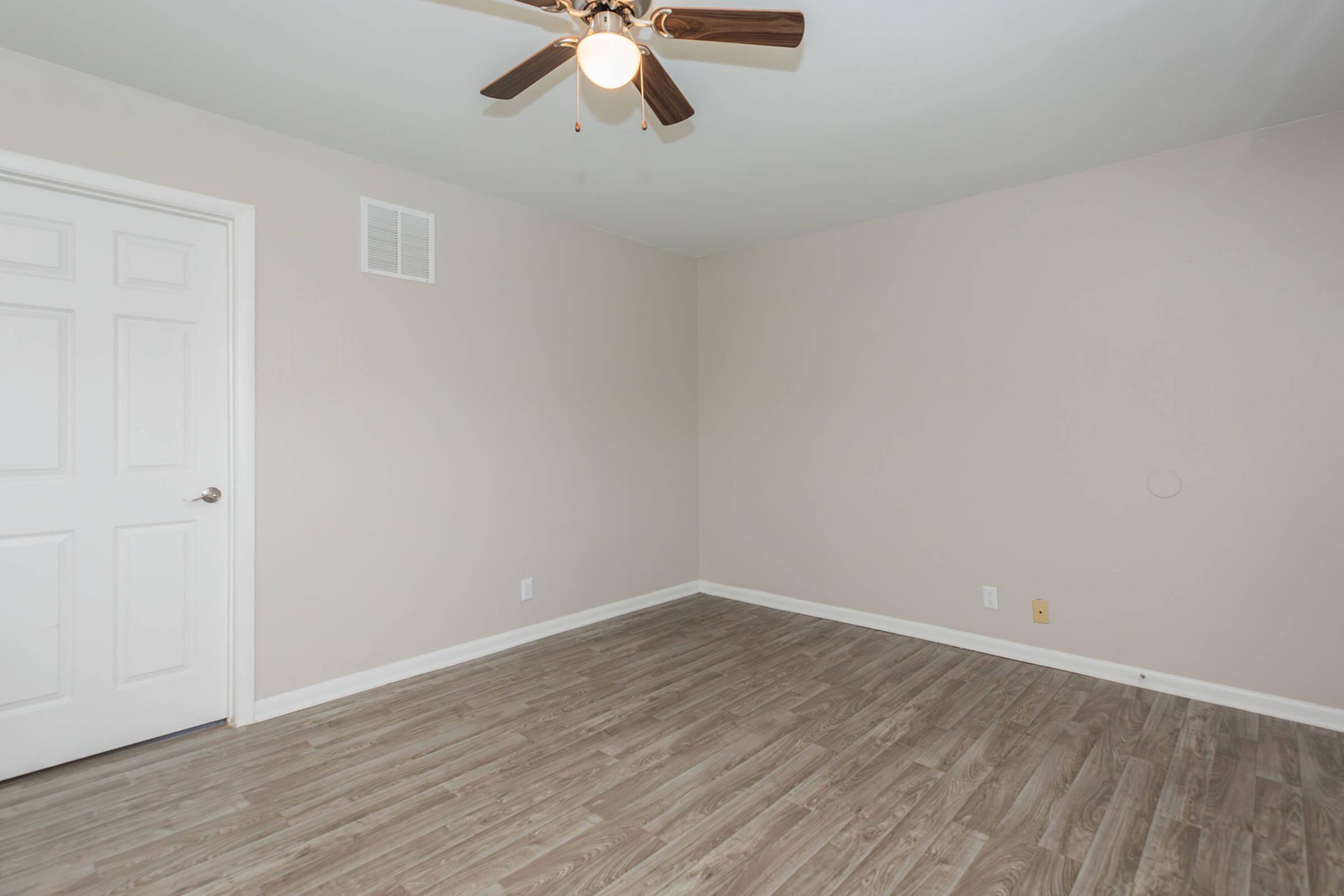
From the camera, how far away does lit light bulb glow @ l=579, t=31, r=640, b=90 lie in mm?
1641

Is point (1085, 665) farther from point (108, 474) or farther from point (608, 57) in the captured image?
point (108, 474)

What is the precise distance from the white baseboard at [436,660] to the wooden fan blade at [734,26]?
2.99 metres

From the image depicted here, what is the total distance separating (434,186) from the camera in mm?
3465

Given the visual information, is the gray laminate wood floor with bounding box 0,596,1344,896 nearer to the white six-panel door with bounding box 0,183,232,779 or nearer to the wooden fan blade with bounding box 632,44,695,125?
the white six-panel door with bounding box 0,183,232,779

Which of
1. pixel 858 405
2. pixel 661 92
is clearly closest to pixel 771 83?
pixel 661 92

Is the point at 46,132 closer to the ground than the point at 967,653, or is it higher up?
higher up

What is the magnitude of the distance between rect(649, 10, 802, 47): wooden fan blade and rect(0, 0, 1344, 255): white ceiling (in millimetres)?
429

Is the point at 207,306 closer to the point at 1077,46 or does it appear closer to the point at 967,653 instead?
the point at 1077,46

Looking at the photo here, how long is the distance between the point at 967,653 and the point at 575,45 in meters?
3.47

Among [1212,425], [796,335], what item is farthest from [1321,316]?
[796,335]

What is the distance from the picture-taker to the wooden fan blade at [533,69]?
1830 millimetres

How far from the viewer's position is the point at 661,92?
2055 mm

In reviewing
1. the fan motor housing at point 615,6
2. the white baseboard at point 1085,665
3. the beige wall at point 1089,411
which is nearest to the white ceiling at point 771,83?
the beige wall at point 1089,411

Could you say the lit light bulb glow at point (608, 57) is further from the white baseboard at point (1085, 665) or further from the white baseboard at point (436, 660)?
the white baseboard at point (1085, 665)
